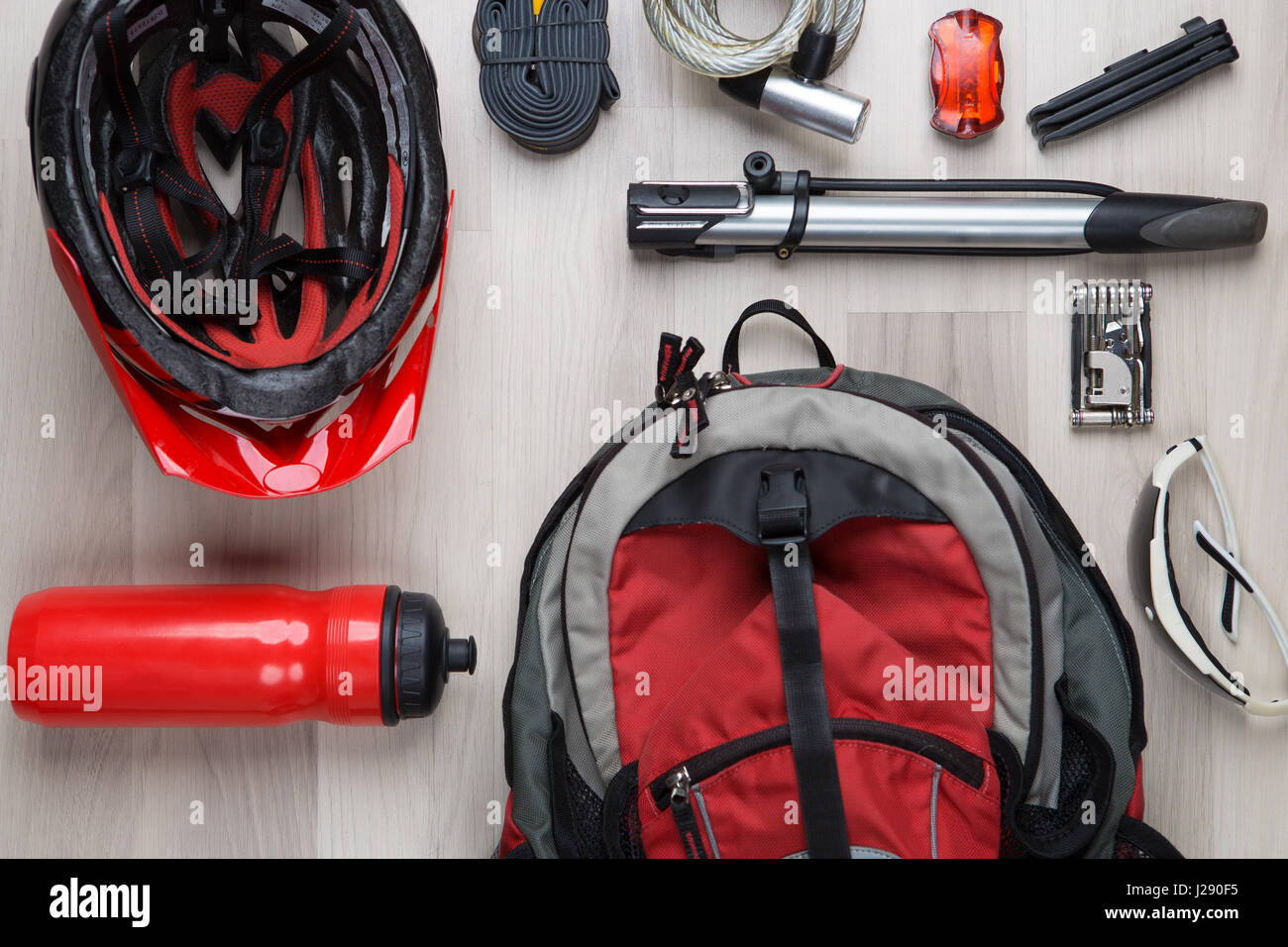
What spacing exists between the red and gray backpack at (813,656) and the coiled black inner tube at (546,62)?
235 millimetres

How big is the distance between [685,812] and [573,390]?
356mm

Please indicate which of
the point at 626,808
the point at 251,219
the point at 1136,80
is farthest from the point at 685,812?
the point at 1136,80

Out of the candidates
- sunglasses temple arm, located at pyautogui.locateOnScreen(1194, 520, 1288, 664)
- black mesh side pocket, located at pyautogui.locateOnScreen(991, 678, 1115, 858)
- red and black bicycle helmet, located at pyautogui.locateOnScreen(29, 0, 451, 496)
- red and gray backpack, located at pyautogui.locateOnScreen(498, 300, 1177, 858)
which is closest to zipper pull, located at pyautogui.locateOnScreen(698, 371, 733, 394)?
red and gray backpack, located at pyautogui.locateOnScreen(498, 300, 1177, 858)

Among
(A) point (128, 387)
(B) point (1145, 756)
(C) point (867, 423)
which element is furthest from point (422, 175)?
(B) point (1145, 756)

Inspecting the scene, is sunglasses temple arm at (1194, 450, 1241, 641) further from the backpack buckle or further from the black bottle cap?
the black bottle cap

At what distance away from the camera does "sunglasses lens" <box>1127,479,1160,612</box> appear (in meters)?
0.79

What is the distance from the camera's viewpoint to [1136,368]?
0.80 metres

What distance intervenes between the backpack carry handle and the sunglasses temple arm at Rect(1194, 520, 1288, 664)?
1.17 feet

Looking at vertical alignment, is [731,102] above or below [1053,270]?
above

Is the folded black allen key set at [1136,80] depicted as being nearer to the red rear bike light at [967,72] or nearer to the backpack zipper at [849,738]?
the red rear bike light at [967,72]

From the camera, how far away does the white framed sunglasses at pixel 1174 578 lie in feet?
2.55

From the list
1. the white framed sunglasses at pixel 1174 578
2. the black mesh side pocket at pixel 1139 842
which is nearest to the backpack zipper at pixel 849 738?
the black mesh side pocket at pixel 1139 842
